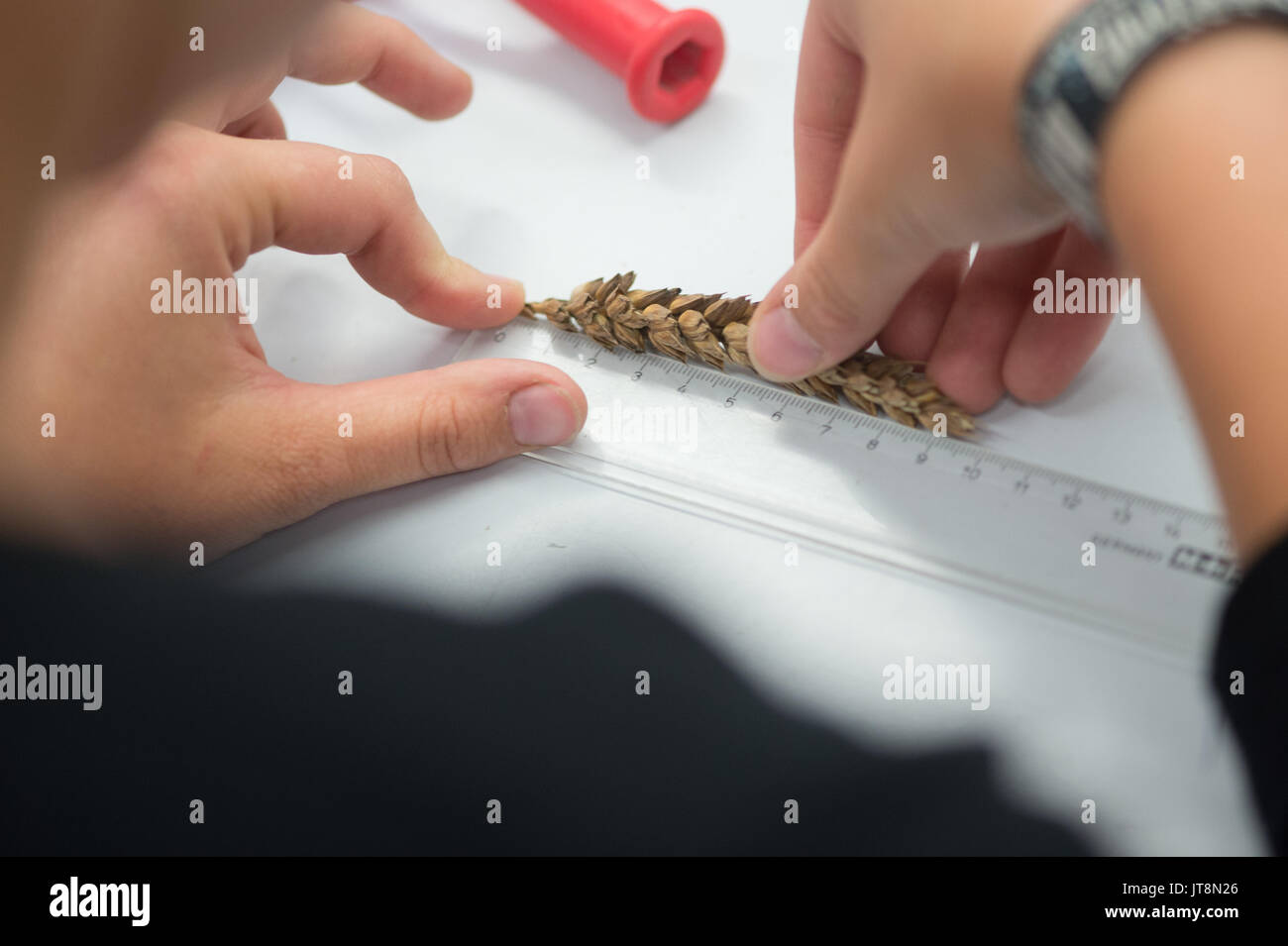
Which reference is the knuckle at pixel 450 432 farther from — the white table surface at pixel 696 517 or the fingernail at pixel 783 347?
the fingernail at pixel 783 347

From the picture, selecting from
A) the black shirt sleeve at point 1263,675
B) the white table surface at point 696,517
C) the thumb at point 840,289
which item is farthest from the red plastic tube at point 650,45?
the black shirt sleeve at point 1263,675

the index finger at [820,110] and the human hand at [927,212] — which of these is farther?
the index finger at [820,110]

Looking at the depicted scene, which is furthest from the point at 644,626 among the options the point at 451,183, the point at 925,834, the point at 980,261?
the point at 451,183

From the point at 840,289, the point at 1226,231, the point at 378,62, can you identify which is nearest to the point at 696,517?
the point at 840,289

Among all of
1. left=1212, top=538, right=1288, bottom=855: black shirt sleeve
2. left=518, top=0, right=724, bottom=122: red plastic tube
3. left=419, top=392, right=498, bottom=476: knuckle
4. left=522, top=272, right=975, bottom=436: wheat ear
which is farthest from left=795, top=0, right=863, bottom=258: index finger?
left=1212, top=538, right=1288, bottom=855: black shirt sleeve

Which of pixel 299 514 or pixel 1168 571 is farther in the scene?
pixel 299 514

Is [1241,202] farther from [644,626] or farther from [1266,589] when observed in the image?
[644,626]

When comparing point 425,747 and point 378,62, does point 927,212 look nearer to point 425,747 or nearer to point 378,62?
point 425,747
